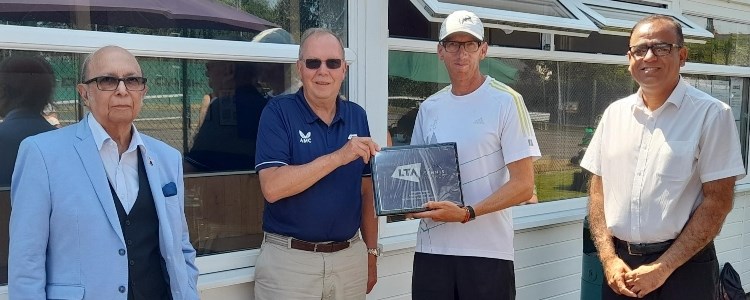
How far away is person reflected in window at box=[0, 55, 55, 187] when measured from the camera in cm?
264

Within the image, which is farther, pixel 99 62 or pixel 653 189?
pixel 653 189

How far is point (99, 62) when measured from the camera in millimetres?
2117

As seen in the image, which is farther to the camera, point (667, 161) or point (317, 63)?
point (667, 161)

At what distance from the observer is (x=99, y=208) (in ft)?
6.71

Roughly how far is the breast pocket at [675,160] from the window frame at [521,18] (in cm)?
135

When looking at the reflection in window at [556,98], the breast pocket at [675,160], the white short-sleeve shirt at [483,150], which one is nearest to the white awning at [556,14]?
the reflection in window at [556,98]

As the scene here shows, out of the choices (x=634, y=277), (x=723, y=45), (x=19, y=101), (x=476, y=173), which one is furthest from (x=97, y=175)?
(x=723, y=45)

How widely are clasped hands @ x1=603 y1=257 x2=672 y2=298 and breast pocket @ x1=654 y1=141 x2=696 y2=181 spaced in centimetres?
38

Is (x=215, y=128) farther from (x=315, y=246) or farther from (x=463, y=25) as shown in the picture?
(x=463, y=25)

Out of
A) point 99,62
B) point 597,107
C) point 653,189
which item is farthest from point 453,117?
point 597,107

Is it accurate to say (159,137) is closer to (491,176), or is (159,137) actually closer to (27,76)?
(27,76)

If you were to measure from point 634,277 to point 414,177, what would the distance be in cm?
102

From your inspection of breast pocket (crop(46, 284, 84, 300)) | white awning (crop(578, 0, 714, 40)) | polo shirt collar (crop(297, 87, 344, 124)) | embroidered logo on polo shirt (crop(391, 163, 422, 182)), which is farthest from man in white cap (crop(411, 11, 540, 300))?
white awning (crop(578, 0, 714, 40))

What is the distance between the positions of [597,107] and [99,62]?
4.15 meters
